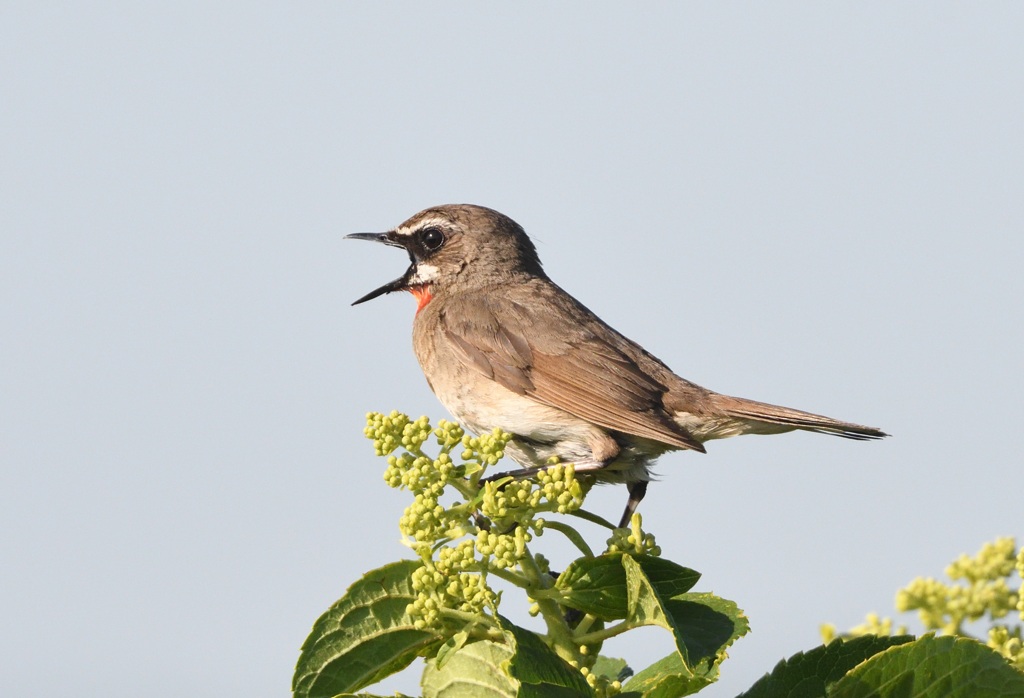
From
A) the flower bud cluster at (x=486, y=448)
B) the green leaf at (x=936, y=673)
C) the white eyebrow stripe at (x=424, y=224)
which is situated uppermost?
the white eyebrow stripe at (x=424, y=224)

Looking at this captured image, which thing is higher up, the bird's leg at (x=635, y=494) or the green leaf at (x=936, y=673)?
the bird's leg at (x=635, y=494)

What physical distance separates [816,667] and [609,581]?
0.60m

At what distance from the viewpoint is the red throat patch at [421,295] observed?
7844 mm

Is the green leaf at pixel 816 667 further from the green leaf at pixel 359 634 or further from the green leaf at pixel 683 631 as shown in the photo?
the green leaf at pixel 359 634

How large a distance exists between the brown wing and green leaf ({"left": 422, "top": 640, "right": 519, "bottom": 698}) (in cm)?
269

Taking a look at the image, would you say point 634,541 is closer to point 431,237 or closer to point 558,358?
point 558,358

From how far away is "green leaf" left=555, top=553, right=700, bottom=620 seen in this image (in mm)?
3238

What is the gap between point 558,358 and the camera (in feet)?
22.3

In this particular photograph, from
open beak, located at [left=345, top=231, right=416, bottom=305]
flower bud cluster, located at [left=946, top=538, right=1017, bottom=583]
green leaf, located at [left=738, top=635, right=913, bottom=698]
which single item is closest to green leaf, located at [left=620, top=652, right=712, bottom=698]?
green leaf, located at [left=738, top=635, right=913, bottom=698]

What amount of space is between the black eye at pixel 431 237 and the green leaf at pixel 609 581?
4816mm

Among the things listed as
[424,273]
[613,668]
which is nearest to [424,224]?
[424,273]

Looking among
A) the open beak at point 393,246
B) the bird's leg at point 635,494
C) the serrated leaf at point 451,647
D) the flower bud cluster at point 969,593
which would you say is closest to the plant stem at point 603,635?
the serrated leaf at point 451,647

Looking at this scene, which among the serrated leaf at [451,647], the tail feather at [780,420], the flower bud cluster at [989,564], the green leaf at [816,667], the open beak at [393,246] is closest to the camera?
the green leaf at [816,667]

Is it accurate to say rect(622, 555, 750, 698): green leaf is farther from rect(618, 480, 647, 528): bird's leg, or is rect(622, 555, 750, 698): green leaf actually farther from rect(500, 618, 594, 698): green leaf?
rect(618, 480, 647, 528): bird's leg
